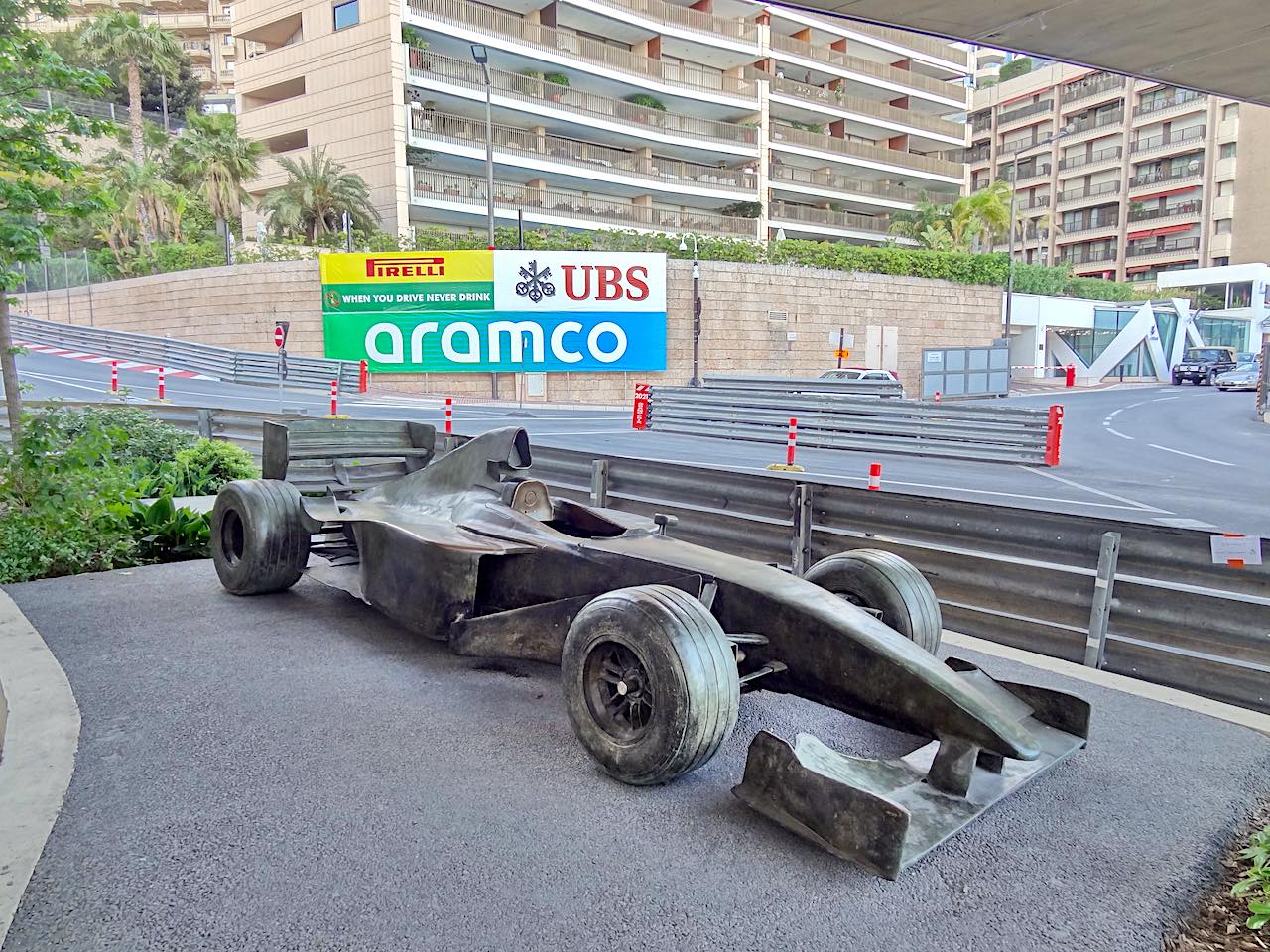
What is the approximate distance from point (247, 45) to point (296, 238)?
18.2 metres

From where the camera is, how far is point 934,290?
40.7 metres

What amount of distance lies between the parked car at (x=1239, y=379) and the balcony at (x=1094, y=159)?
3427cm

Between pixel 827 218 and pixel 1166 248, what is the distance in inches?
1379

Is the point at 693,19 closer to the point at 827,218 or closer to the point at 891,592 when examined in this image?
the point at 827,218

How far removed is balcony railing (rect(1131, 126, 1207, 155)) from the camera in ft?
211

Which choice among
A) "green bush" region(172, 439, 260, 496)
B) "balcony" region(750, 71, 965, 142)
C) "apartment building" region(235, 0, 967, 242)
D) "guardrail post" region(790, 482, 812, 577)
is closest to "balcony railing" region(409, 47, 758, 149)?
"apartment building" region(235, 0, 967, 242)

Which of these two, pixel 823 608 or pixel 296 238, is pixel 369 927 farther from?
pixel 296 238

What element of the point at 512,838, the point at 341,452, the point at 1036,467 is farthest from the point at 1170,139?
the point at 512,838

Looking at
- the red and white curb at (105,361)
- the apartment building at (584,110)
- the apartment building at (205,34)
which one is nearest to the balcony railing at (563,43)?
the apartment building at (584,110)

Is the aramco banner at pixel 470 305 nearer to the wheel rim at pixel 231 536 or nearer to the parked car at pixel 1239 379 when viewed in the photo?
the wheel rim at pixel 231 536

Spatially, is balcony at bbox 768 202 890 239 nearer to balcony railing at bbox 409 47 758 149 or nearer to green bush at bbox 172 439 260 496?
balcony railing at bbox 409 47 758 149

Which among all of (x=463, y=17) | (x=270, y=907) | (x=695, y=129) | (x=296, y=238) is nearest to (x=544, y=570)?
(x=270, y=907)

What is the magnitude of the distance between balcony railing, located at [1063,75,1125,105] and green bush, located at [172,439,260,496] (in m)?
78.5

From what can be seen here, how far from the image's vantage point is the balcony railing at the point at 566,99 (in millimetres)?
36938
